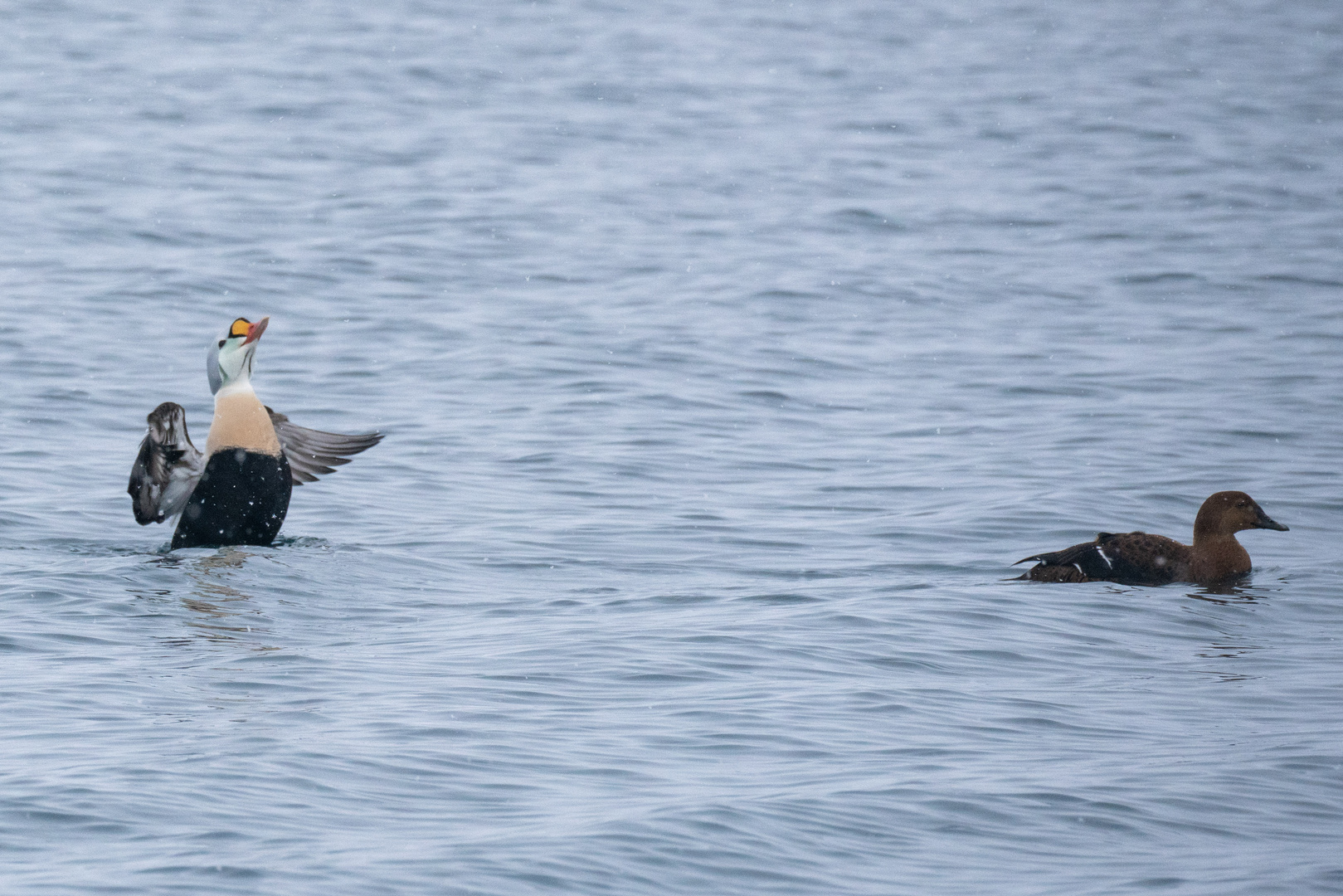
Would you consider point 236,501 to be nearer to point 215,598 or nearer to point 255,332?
point 255,332

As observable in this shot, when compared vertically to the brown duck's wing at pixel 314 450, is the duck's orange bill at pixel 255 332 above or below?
above

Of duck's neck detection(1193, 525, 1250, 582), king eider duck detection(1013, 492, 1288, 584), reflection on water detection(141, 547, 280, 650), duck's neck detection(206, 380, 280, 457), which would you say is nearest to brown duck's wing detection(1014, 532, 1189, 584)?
king eider duck detection(1013, 492, 1288, 584)

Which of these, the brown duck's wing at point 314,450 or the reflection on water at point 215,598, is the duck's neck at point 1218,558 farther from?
the reflection on water at point 215,598

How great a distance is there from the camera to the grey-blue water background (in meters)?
6.84

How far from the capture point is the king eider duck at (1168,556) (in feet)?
36.5

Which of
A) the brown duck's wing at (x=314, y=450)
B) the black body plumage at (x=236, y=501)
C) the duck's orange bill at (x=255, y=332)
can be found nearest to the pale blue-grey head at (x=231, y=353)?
the duck's orange bill at (x=255, y=332)

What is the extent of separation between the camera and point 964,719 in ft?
27.1

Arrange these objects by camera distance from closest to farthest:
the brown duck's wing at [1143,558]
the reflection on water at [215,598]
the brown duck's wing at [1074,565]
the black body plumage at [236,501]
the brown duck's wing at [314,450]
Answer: the reflection on water at [215,598]
the brown duck's wing at [1074,565]
the brown duck's wing at [1143,558]
the black body plumage at [236,501]
the brown duck's wing at [314,450]

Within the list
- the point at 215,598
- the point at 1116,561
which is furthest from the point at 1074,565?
the point at 215,598

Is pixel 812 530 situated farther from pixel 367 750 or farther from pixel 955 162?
pixel 955 162

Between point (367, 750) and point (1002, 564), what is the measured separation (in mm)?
5379

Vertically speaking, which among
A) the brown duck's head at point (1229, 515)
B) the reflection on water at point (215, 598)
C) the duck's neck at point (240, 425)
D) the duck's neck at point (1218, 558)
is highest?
the duck's neck at point (240, 425)

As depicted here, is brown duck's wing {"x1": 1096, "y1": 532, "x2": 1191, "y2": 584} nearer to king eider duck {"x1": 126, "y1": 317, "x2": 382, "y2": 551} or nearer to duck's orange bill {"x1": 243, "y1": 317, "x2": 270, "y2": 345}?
king eider duck {"x1": 126, "y1": 317, "x2": 382, "y2": 551}

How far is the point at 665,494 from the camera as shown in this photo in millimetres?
13852
